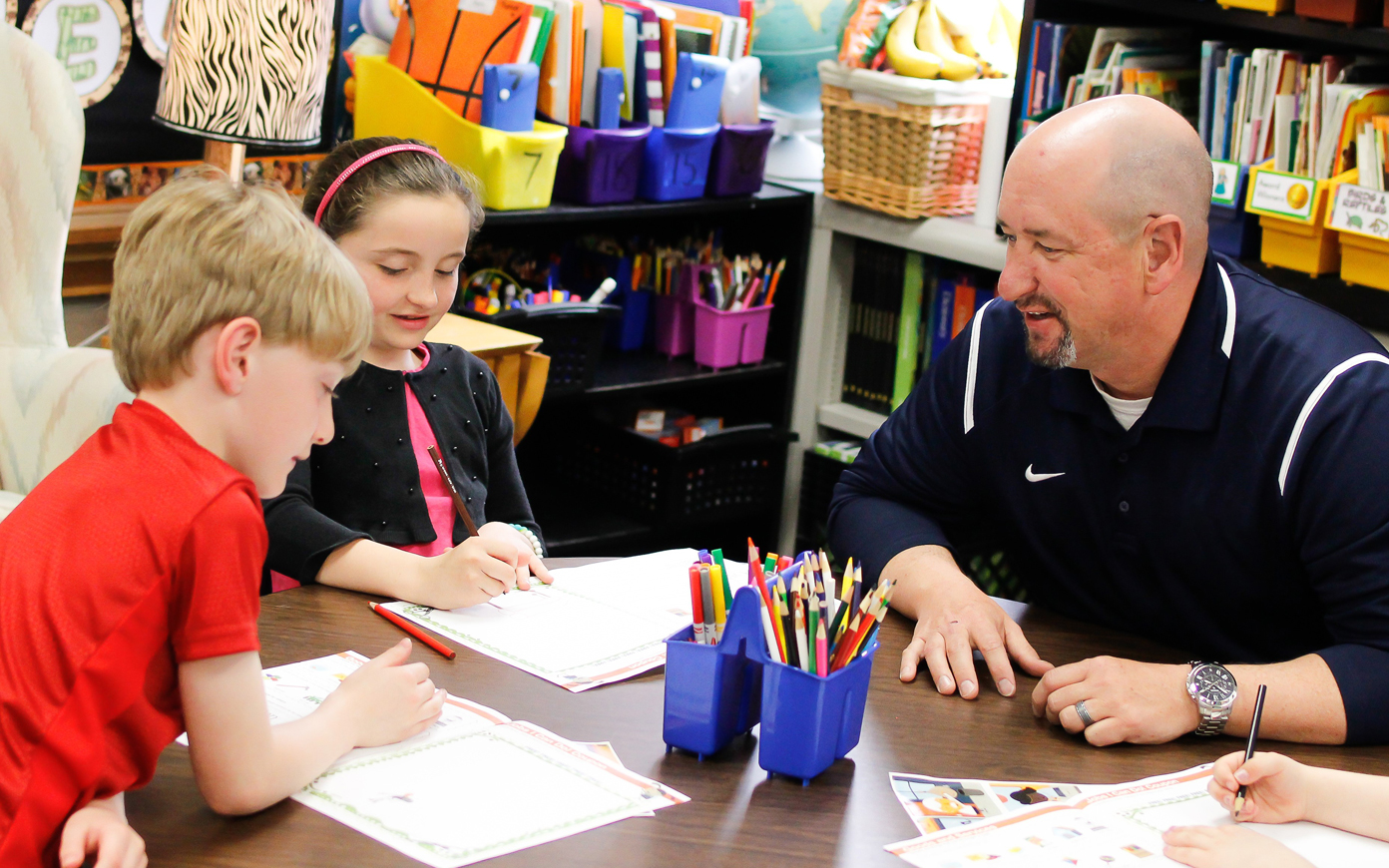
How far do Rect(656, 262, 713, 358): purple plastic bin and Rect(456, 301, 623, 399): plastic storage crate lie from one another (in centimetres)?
28

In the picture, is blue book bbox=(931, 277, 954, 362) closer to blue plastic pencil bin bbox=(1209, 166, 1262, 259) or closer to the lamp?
blue plastic pencil bin bbox=(1209, 166, 1262, 259)

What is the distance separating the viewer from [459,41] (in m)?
2.52

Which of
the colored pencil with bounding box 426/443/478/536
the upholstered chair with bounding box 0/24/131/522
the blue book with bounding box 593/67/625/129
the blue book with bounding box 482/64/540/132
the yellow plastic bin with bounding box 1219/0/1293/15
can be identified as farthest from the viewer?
the blue book with bounding box 593/67/625/129

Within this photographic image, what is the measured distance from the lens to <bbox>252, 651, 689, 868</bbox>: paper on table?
86cm

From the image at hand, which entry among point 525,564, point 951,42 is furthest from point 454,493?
point 951,42

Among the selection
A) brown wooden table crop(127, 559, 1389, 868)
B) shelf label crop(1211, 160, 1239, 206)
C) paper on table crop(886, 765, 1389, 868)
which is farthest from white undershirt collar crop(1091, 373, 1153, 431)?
shelf label crop(1211, 160, 1239, 206)

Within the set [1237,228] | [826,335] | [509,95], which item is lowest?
[826,335]

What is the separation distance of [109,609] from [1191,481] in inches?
42.4

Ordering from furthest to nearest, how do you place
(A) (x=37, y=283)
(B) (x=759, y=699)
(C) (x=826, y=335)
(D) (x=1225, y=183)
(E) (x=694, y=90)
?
(C) (x=826, y=335)
(E) (x=694, y=90)
(D) (x=1225, y=183)
(A) (x=37, y=283)
(B) (x=759, y=699)

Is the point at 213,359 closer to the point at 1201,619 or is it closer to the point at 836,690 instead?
the point at 836,690

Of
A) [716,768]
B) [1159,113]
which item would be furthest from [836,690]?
[1159,113]

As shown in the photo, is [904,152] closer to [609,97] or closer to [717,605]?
[609,97]

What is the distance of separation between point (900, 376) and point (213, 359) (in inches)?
92.6

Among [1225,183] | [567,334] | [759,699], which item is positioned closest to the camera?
[759,699]
